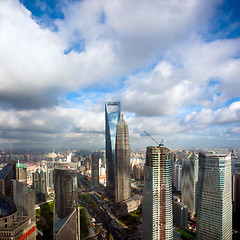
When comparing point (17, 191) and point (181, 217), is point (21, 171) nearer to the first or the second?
point (17, 191)

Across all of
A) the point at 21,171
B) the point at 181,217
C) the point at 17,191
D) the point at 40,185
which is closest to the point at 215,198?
the point at 181,217

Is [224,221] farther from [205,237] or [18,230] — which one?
[18,230]

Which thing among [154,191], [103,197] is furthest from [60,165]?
[103,197]

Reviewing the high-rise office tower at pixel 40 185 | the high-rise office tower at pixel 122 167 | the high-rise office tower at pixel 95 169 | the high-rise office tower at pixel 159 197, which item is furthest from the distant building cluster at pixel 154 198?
the high-rise office tower at pixel 95 169

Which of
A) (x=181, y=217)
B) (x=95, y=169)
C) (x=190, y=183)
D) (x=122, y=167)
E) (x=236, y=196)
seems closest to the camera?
(x=181, y=217)

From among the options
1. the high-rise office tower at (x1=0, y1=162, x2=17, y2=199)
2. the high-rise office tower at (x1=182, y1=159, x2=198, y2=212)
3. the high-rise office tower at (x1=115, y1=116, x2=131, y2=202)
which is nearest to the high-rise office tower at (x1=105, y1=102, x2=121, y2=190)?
the high-rise office tower at (x1=115, y1=116, x2=131, y2=202)

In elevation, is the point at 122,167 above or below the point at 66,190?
below
